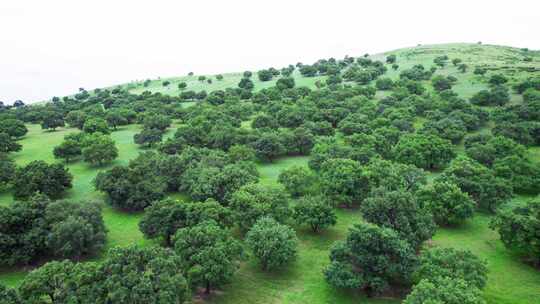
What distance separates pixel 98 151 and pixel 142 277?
51.3 metres

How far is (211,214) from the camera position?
42.7 meters

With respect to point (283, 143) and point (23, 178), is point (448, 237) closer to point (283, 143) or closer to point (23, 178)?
point (283, 143)

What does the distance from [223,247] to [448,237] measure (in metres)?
31.2

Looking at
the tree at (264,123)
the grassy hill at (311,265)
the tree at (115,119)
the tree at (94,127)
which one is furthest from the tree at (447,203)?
the tree at (115,119)

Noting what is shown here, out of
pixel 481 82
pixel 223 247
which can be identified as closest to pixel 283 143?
pixel 223 247

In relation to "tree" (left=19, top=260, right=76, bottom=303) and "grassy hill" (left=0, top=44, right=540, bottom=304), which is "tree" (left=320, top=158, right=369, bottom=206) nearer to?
"grassy hill" (left=0, top=44, right=540, bottom=304)

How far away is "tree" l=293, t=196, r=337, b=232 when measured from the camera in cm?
4631

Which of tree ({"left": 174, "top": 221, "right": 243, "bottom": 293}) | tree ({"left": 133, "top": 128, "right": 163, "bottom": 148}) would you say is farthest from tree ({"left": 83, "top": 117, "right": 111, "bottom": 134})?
tree ({"left": 174, "top": 221, "right": 243, "bottom": 293})

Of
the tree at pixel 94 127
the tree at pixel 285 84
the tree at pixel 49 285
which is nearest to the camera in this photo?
the tree at pixel 49 285

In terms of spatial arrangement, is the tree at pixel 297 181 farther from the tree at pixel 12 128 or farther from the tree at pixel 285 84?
the tree at pixel 285 84

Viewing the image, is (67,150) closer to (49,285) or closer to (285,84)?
(49,285)

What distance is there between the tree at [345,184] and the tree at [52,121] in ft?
308

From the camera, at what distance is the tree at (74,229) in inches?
1586

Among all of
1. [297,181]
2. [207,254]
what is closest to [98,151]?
[297,181]
